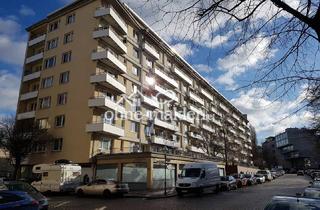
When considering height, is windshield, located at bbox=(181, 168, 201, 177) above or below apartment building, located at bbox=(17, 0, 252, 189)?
below

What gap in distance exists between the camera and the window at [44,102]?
39844 millimetres

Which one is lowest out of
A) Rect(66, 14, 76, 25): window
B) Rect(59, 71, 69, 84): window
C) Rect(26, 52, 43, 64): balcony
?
Rect(59, 71, 69, 84): window

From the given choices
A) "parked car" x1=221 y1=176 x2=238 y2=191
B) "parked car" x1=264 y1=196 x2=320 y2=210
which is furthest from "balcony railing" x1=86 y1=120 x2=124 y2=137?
"parked car" x1=264 y1=196 x2=320 y2=210

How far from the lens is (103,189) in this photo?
26.0 m

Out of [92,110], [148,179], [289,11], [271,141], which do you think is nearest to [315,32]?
[289,11]

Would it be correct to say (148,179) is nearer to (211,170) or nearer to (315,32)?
Result: (211,170)

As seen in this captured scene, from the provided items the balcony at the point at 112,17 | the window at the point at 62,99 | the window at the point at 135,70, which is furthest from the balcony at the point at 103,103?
the balcony at the point at 112,17

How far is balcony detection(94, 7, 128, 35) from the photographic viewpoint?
37.1 m

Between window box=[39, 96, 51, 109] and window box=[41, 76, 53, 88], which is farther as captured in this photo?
window box=[41, 76, 53, 88]

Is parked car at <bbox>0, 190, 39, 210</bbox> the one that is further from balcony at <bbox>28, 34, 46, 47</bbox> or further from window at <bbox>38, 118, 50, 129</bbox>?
balcony at <bbox>28, 34, 46, 47</bbox>

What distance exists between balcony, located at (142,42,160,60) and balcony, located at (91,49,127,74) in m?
7.53

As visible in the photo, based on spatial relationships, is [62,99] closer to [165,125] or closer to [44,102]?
[44,102]

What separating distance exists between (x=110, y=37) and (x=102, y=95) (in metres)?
6.44

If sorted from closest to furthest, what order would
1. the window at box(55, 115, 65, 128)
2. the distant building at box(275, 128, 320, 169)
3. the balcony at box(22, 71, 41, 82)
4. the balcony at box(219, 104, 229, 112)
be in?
the window at box(55, 115, 65, 128) < the balcony at box(22, 71, 41, 82) < the balcony at box(219, 104, 229, 112) < the distant building at box(275, 128, 320, 169)
